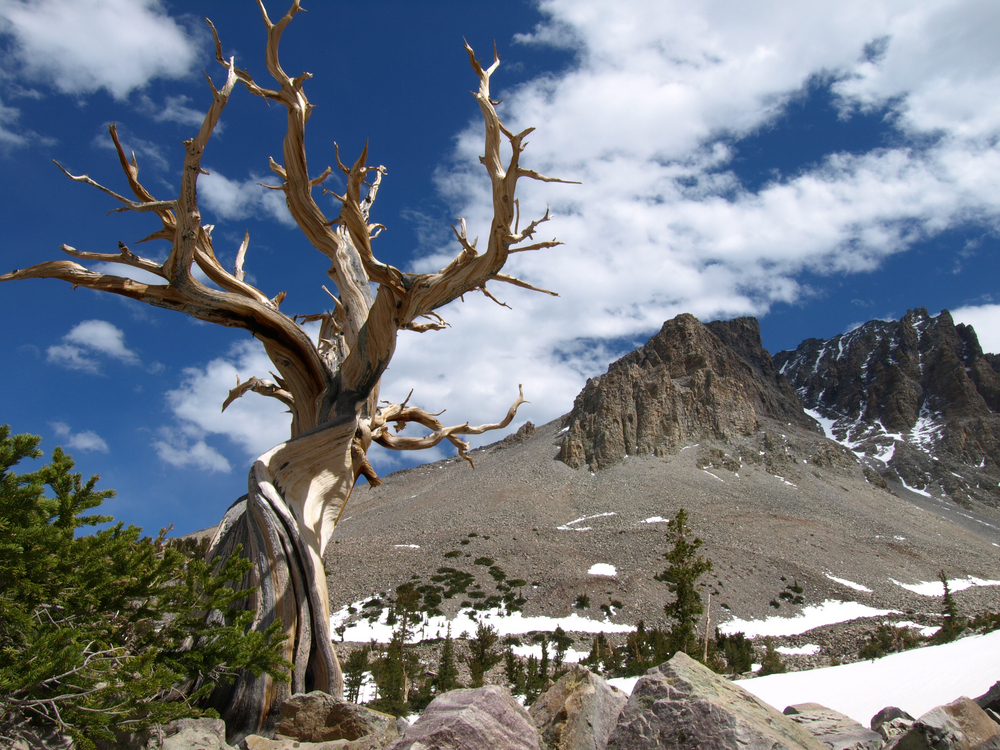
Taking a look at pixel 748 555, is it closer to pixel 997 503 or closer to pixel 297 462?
pixel 297 462

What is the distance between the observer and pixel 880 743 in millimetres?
3881

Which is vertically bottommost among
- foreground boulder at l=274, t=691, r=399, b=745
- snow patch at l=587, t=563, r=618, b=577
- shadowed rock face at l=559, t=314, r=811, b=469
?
foreground boulder at l=274, t=691, r=399, b=745

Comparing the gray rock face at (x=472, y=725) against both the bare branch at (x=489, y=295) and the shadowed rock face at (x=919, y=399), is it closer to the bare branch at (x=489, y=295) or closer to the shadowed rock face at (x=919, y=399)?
the bare branch at (x=489, y=295)

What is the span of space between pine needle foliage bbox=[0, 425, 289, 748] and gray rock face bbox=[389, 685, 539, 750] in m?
1.13

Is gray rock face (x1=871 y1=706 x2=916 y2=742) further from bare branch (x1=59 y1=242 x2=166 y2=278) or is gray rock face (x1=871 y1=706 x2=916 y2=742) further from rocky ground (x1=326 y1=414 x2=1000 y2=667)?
rocky ground (x1=326 y1=414 x2=1000 y2=667)

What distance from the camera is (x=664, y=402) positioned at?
95.3m

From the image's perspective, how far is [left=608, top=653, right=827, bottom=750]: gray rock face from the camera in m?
2.88

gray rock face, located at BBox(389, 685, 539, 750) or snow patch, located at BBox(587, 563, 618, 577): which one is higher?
snow patch, located at BBox(587, 563, 618, 577)

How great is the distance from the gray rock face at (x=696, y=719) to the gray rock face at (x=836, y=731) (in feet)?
1.82

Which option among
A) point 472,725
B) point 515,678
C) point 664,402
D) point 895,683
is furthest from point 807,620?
point 664,402

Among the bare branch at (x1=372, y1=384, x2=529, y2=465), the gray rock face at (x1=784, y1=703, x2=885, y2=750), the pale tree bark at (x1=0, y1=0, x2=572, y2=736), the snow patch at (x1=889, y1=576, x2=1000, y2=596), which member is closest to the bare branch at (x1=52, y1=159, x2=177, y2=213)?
the pale tree bark at (x1=0, y1=0, x2=572, y2=736)

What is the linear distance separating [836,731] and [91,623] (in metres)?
4.82

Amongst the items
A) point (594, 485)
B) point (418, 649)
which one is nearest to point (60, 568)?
point (418, 649)

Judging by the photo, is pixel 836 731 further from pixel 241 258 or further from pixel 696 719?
pixel 241 258
